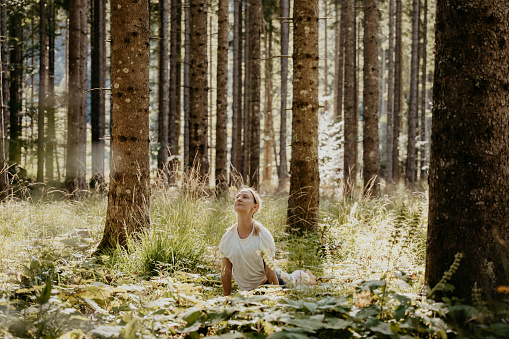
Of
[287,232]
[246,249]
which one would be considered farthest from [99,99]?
[246,249]

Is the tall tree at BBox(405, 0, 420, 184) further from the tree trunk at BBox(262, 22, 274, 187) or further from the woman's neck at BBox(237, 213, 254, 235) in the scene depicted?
the woman's neck at BBox(237, 213, 254, 235)

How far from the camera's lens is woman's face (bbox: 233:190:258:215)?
4203mm

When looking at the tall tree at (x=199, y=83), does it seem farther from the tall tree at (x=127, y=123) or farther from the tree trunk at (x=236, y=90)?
the tree trunk at (x=236, y=90)

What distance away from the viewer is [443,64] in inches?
112

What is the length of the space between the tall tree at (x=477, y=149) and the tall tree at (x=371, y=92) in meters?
8.41

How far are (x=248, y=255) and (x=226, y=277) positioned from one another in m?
0.30

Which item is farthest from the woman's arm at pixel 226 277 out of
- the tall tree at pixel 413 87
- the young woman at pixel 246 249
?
the tall tree at pixel 413 87

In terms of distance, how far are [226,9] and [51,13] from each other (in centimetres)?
1348

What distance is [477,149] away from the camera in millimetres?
2697

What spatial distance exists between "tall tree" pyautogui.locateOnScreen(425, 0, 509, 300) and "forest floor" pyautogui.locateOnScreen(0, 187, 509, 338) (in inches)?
14.7

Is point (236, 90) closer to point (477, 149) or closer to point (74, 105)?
point (74, 105)

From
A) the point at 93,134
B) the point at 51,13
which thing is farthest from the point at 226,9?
the point at 51,13

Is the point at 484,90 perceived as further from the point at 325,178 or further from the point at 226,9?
the point at 325,178

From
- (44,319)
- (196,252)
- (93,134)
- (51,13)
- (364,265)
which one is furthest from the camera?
(51,13)
